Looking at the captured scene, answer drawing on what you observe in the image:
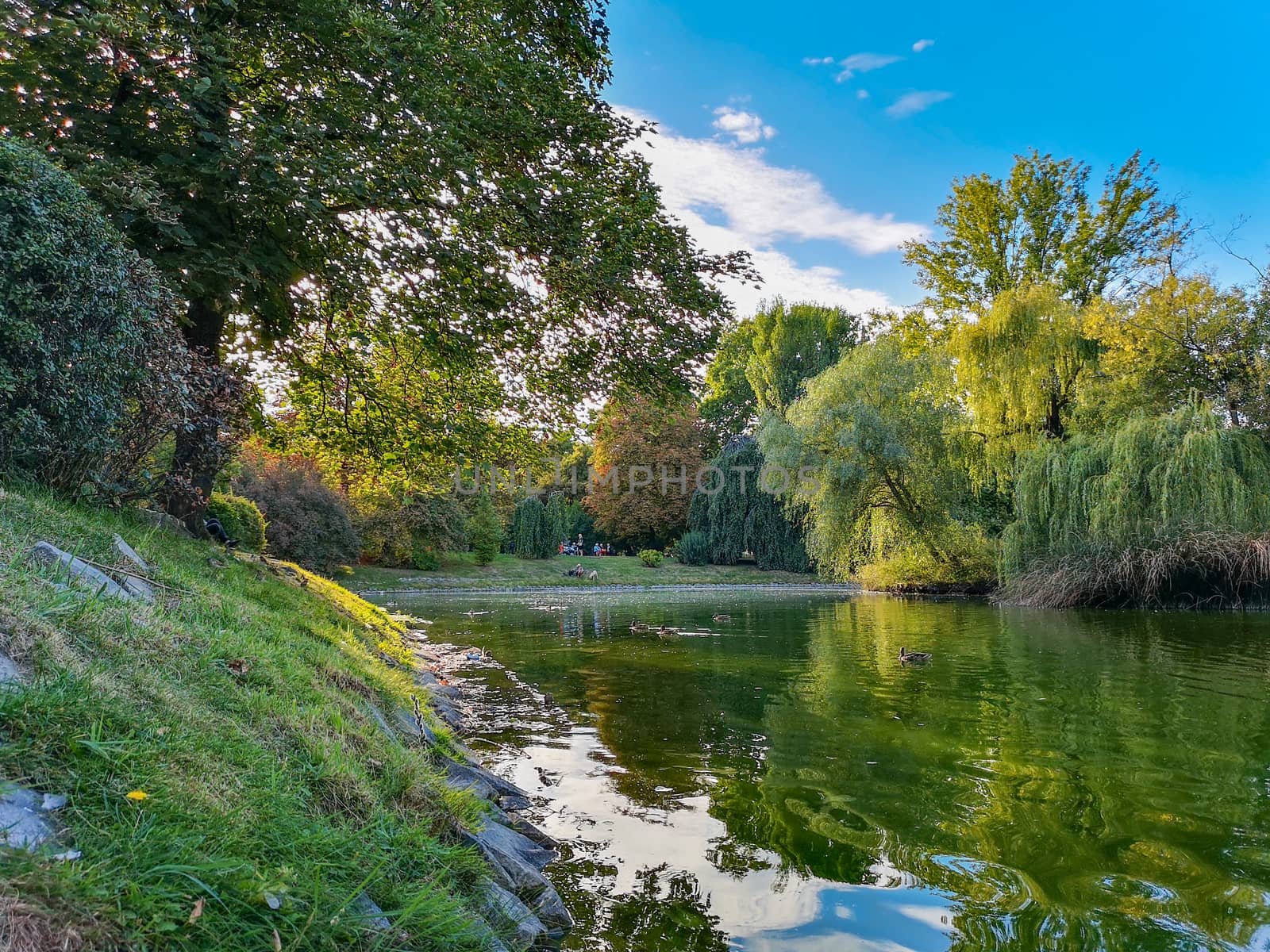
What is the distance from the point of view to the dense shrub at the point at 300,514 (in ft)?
90.1

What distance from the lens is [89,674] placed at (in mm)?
2832

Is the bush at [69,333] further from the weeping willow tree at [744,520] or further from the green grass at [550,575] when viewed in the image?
the weeping willow tree at [744,520]

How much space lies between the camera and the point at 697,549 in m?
45.6

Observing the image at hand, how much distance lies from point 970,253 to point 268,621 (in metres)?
32.6

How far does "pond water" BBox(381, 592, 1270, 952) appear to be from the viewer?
375cm

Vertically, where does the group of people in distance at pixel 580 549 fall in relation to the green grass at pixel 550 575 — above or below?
above

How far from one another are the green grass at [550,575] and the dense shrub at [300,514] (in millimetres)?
1919

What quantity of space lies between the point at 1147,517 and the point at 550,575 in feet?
91.6

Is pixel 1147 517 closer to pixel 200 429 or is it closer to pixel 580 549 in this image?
pixel 200 429

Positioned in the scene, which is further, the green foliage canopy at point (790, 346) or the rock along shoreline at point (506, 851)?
the green foliage canopy at point (790, 346)

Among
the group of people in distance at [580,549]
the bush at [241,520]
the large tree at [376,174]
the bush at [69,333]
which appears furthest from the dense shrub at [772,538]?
the bush at [69,333]

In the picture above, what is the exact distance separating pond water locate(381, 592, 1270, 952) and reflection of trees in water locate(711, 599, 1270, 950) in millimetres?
21

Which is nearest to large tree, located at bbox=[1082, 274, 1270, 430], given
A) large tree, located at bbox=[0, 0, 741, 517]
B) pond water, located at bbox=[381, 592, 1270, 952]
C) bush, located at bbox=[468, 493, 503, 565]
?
pond water, located at bbox=[381, 592, 1270, 952]

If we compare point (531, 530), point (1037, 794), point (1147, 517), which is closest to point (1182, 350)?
point (1147, 517)
